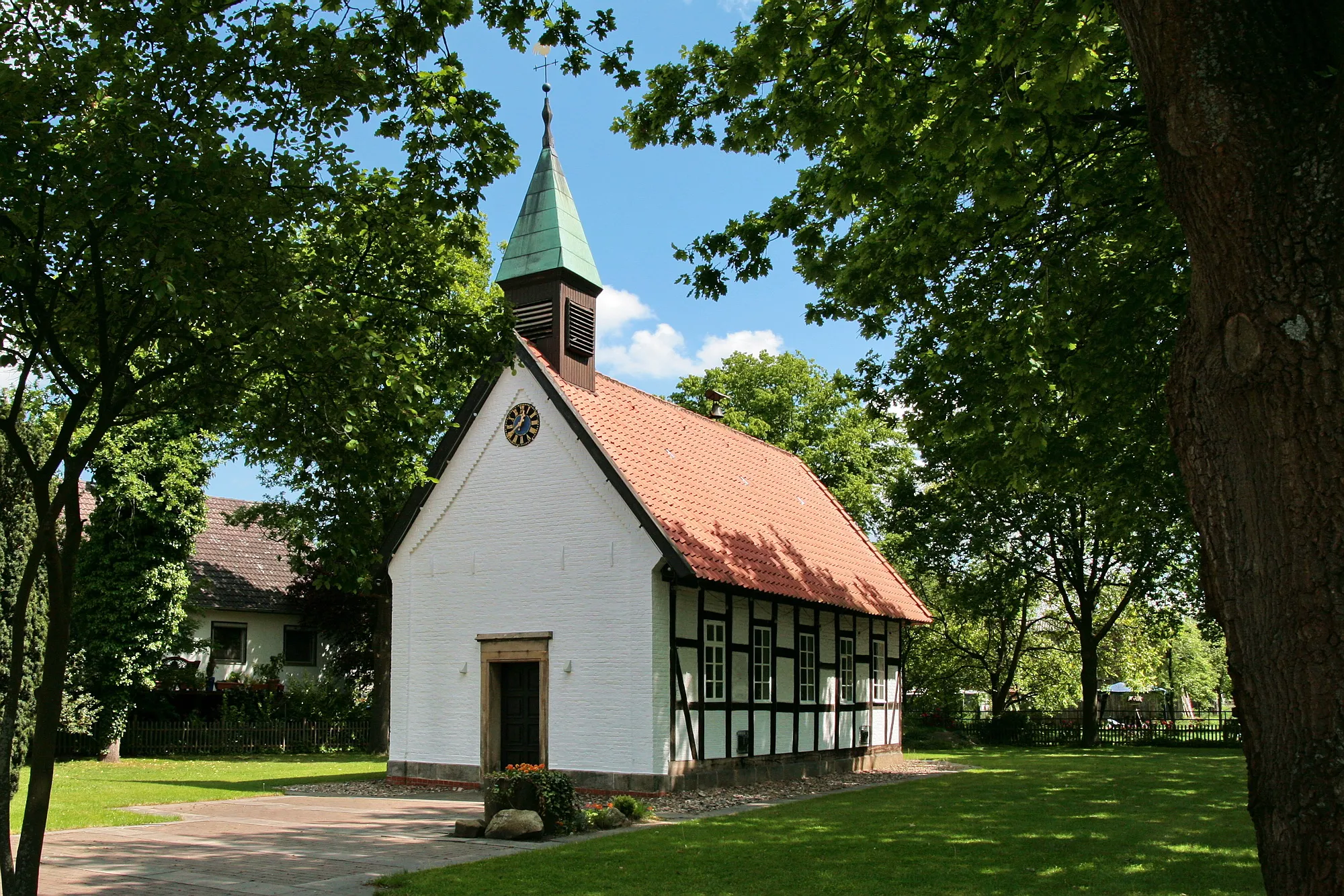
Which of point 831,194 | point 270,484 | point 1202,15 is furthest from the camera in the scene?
point 270,484

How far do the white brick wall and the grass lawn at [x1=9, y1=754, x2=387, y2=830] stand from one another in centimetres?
308

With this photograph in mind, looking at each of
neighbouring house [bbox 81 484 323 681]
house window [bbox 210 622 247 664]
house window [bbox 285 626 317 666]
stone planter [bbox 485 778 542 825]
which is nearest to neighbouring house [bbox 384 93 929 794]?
stone planter [bbox 485 778 542 825]

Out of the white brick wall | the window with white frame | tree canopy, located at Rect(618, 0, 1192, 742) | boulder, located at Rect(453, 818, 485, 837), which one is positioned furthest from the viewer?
the window with white frame

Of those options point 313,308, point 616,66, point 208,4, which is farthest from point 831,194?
point 208,4

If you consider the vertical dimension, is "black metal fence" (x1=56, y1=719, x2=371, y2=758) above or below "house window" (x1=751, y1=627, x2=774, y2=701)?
below

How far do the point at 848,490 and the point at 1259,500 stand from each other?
3663 centimetres

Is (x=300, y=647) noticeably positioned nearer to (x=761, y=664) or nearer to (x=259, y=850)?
(x=761, y=664)

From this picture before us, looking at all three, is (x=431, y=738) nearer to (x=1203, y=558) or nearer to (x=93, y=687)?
(x=93, y=687)

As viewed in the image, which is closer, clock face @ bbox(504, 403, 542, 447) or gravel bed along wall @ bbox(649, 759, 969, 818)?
gravel bed along wall @ bbox(649, 759, 969, 818)

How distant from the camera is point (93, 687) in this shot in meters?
27.2

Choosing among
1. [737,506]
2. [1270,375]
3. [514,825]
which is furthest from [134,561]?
[1270,375]

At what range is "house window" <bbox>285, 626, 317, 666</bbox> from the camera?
122 feet

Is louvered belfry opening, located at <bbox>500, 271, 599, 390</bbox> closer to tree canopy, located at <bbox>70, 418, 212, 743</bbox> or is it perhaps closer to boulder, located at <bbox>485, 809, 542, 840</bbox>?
boulder, located at <bbox>485, 809, 542, 840</bbox>

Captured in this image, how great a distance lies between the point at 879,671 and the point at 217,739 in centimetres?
1756
